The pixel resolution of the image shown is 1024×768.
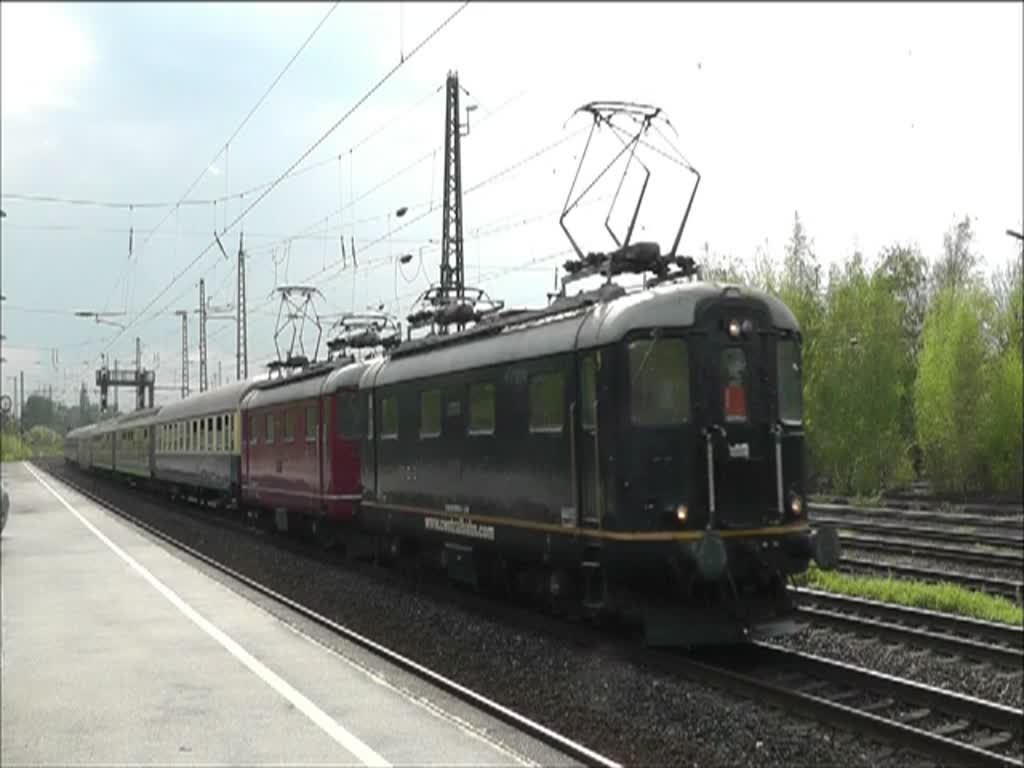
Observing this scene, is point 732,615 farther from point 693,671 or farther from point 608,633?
point 608,633

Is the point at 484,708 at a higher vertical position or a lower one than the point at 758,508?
lower

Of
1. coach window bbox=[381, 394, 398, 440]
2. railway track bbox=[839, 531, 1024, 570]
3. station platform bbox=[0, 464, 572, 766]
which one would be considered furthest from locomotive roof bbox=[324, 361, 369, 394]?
railway track bbox=[839, 531, 1024, 570]

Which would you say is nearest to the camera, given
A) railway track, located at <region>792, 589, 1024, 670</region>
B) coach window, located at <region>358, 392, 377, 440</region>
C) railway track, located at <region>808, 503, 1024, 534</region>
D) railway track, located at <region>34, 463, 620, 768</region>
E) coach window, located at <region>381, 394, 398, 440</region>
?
railway track, located at <region>34, 463, 620, 768</region>

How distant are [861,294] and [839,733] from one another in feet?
100.0

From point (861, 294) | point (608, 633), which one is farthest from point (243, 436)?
point (861, 294)

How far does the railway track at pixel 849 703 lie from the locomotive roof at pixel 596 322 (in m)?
2.87

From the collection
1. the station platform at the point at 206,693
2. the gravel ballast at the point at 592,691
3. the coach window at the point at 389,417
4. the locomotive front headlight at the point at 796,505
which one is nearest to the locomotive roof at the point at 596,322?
the locomotive front headlight at the point at 796,505

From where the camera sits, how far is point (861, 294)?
121ft

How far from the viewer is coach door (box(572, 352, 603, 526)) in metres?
10.2

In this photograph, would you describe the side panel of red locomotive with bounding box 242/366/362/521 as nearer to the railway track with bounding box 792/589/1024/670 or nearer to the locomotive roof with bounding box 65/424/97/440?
the railway track with bounding box 792/589/1024/670

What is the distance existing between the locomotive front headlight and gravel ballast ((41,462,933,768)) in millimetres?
1862

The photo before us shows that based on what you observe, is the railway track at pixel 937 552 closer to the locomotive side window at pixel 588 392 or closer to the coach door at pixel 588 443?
the coach door at pixel 588 443

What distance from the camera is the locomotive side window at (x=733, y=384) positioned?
33.5 feet

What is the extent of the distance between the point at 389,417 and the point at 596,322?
572cm
